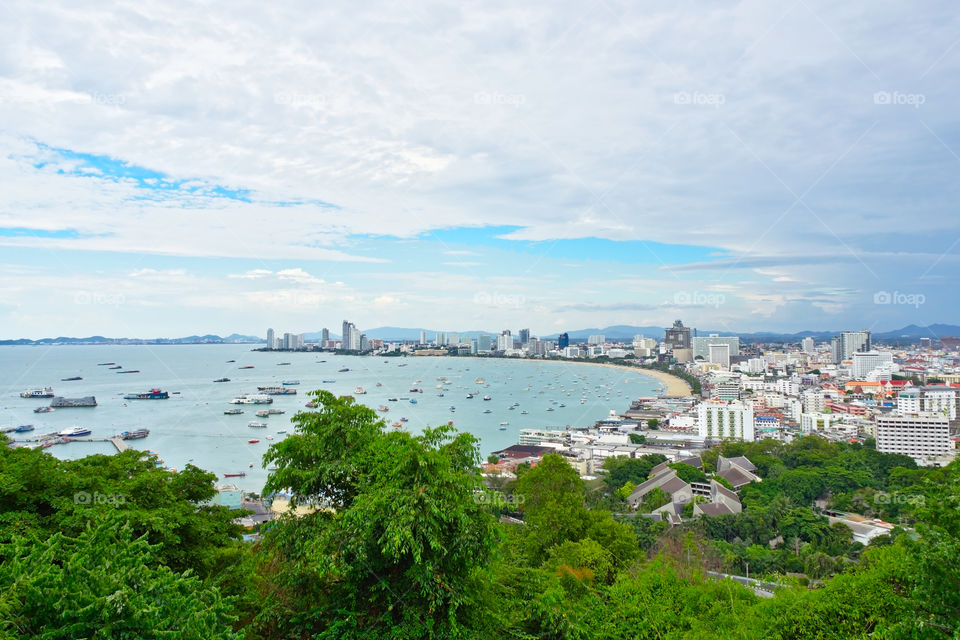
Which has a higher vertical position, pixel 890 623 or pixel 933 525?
pixel 933 525

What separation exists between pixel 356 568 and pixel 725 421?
28707 mm

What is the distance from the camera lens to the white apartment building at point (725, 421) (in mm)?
28094

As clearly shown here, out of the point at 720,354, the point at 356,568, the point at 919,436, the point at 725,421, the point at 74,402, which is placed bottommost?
the point at 725,421

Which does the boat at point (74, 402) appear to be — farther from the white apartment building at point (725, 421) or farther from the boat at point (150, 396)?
the white apartment building at point (725, 421)

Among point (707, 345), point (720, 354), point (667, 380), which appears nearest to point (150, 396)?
point (667, 380)

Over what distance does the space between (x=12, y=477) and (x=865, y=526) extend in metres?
16.2

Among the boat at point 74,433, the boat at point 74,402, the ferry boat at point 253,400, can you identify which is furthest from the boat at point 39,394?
the boat at point 74,433

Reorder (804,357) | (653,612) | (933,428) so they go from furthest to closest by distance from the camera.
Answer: (804,357) < (933,428) < (653,612)

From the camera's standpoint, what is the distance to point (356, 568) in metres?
3.19

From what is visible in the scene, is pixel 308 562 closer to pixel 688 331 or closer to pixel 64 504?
pixel 64 504

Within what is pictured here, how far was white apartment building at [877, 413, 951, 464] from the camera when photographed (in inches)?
925

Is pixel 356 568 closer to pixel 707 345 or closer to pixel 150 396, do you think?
pixel 150 396

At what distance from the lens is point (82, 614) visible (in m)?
2.08

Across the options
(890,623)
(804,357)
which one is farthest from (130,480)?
(804,357)
